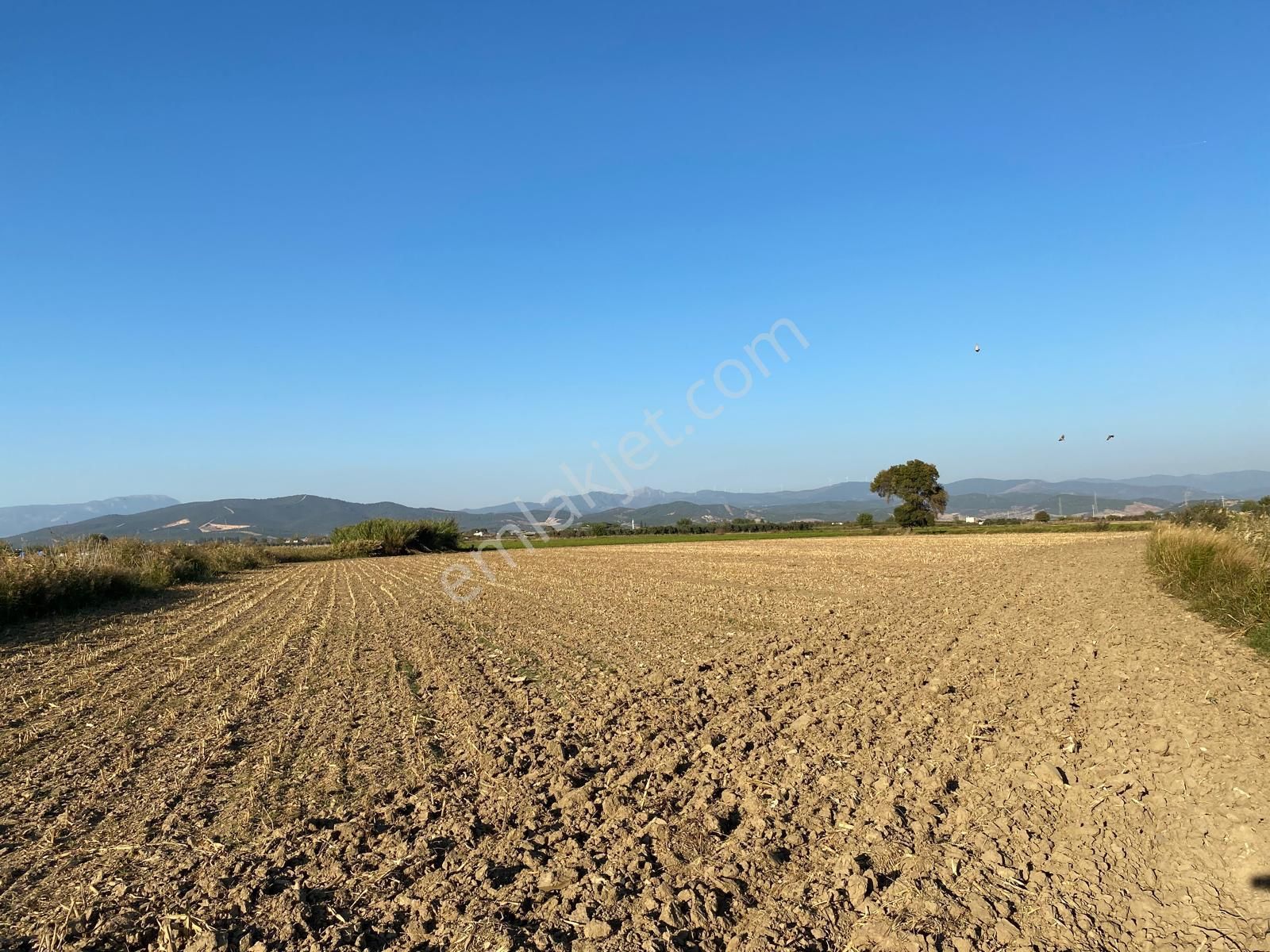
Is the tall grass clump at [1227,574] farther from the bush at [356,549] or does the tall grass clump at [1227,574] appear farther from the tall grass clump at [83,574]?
the bush at [356,549]

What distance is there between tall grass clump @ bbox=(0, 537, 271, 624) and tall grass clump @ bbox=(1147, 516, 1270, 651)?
24.5m

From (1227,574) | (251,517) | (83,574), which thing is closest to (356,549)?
(83,574)

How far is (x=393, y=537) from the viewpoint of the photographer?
6206 cm

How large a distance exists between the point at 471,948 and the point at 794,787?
2.93 meters

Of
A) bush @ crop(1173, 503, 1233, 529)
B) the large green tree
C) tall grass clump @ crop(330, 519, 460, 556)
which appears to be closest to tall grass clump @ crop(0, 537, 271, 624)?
tall grass clump @ crop(330, 519, 460, 556)

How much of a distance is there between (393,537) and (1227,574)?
58379 millimetres

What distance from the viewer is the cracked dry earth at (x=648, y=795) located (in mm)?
3857

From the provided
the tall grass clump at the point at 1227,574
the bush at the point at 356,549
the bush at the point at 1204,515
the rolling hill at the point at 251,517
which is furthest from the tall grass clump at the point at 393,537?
the rolling hill at the point at 251,517

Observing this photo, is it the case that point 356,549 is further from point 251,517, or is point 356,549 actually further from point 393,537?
point 251,517

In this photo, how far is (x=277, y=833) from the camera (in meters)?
4.86

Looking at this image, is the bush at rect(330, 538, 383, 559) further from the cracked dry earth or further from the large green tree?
the large green tree

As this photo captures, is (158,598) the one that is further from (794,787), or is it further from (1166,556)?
(1166,556)

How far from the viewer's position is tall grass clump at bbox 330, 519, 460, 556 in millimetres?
60438

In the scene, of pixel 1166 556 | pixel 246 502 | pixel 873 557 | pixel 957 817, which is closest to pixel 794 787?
pixel 957 817
